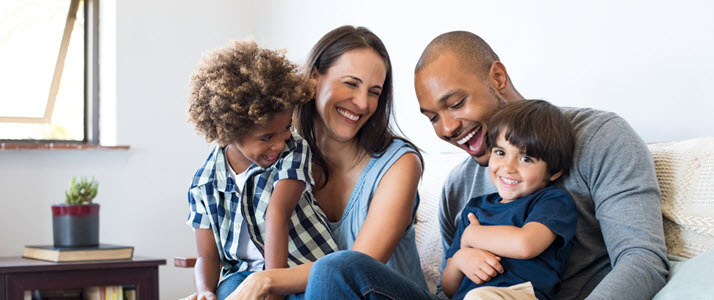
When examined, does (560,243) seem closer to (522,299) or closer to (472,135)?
(522,299)

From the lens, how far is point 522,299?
1.24 m

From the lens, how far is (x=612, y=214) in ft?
4.34

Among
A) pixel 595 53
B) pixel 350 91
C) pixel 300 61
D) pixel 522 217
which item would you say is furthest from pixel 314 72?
pixel 595 53

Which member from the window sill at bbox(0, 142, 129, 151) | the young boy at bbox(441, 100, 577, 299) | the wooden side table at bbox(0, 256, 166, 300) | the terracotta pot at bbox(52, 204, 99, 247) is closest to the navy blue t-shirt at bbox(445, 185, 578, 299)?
the young boy at bbox(441, 100, 577, 299)

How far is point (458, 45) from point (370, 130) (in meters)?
0.30

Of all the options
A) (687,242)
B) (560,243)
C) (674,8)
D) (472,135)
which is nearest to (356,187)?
(472,135)

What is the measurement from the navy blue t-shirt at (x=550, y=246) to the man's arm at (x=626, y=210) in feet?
0.21

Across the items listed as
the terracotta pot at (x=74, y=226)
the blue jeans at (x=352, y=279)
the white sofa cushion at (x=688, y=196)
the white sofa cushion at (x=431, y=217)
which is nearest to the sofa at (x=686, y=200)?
the white sofa cushion at (x=688, y=196)

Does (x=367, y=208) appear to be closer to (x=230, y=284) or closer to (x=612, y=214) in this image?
(x=230, y=284)

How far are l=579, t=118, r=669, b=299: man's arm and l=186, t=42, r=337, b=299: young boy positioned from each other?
62 cm

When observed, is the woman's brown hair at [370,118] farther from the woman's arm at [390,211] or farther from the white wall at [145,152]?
the white wall at [145,152]

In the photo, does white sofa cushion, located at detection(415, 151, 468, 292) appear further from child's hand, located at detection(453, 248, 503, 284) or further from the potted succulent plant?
the potted succulent plant

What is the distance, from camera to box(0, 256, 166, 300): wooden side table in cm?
247

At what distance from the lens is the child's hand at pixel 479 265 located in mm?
1372
